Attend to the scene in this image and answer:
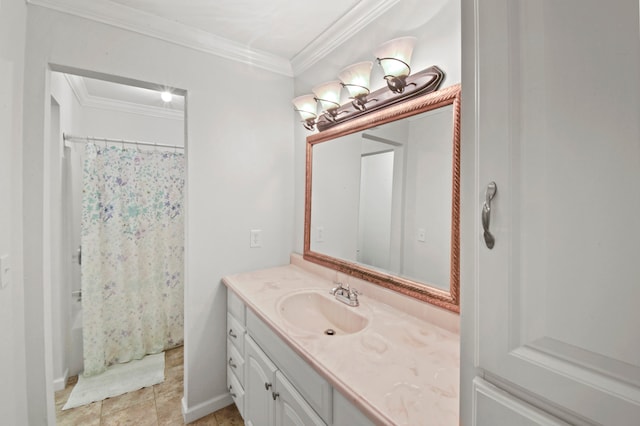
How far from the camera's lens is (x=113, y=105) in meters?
2.85

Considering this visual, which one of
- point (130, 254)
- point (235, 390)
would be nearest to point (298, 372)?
point (235, 390)

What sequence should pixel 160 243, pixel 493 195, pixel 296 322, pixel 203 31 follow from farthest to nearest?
pixel 160 243 < pixel 203 31 < pixel 296 322 < pixel 493 195

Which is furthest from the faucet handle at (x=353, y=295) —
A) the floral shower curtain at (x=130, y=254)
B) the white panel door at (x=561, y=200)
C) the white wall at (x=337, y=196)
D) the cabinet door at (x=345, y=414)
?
the floral shower curtain at (x=130, y=254)

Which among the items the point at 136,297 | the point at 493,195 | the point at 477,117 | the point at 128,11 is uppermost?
the point at 128,11

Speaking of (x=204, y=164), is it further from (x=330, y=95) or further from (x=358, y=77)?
(x=358, y=77)

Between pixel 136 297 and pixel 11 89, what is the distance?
181cm

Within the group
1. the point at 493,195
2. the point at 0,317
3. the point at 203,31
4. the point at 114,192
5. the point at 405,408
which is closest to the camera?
the point at 493,195

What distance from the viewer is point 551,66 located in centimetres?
43

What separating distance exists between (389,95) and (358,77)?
19 cm

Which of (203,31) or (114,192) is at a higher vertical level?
(203,31)

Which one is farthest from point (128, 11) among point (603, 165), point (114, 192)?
point (603, 165)

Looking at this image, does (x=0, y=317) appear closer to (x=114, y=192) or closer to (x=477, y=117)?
(x=114, y=192)

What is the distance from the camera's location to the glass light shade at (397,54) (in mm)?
1182

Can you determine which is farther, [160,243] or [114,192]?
[160,243]
